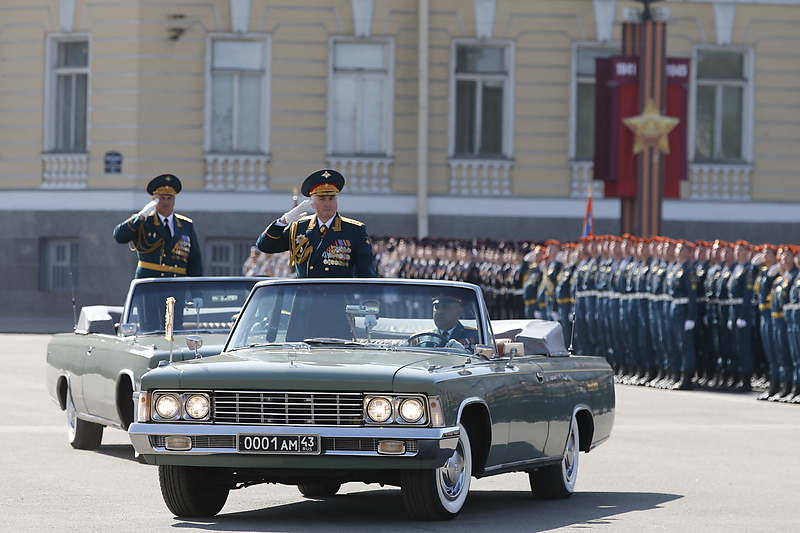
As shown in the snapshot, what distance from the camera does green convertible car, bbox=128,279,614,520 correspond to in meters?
8.26

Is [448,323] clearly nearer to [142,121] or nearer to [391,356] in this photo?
[391,356]

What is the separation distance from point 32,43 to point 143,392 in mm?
25714

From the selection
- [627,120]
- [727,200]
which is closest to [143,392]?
[627,120]

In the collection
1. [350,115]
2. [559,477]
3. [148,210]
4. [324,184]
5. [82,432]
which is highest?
[350,115]

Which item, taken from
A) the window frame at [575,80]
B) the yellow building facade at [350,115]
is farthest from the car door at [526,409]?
the window frame at [575,80]

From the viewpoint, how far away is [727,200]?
112 ft

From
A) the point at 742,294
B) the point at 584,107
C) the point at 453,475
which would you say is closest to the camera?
the point at 453,475

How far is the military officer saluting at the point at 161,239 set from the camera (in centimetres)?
1380

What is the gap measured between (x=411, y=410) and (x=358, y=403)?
0.90 feet

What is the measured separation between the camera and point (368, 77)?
109 ft

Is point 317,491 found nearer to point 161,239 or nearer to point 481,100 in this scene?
point 161,239

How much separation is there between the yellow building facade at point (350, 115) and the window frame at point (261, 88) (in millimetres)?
53

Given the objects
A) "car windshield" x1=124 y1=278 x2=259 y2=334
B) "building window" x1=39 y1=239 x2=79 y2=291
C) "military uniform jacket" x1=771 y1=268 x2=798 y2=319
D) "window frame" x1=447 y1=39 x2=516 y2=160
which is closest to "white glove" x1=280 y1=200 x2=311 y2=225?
"car windshield" x1=124 y1=278 x2=259 y2=334

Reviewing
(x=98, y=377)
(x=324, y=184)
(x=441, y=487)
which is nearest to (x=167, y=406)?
(x=441, y=487)
